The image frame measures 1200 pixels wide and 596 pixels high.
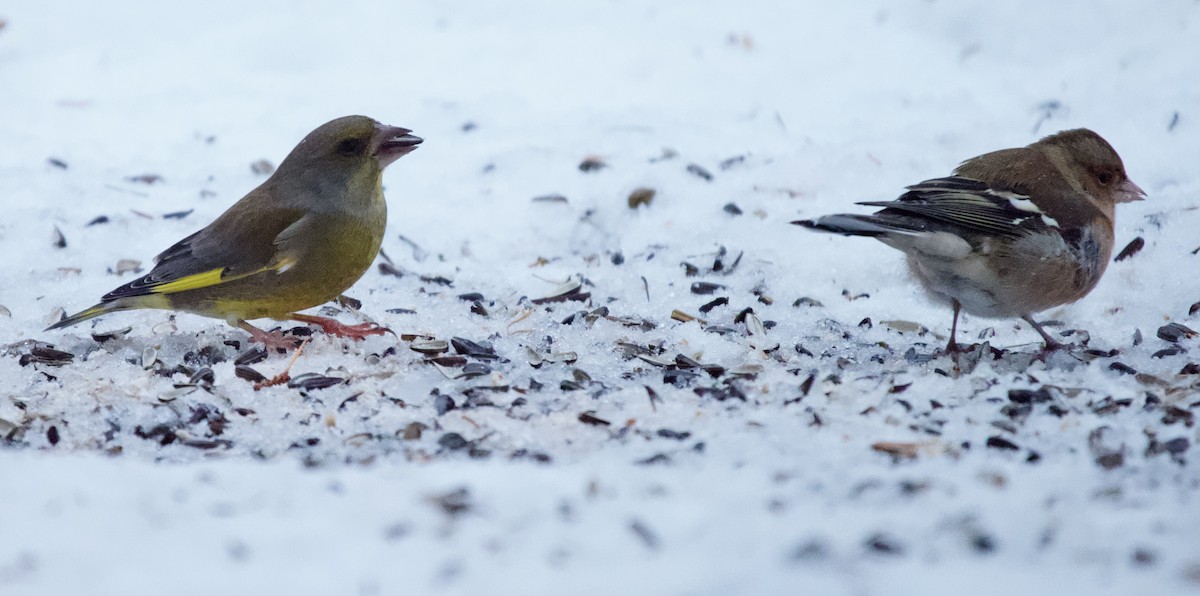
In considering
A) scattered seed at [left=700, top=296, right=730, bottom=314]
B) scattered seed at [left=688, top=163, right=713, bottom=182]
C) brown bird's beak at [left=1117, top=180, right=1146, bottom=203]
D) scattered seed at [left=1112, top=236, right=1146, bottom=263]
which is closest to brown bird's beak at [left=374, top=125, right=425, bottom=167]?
scattered seed at [left=700, top=296, right=730, bottom=314]

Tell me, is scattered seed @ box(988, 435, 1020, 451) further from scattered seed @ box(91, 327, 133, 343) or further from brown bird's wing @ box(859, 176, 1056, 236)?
scattered seed @ box(91, 327, 133, 343)

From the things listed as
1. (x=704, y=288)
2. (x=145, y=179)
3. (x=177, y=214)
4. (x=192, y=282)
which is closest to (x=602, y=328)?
(x=704, y=288)

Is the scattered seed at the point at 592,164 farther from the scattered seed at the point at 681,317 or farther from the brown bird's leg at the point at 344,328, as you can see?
the brown bird's leg at the point at 344,328

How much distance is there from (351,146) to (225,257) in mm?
685

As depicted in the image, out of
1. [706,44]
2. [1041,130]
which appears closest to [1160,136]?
[1041,130]

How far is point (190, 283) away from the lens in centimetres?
473

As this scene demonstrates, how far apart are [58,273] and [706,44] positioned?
4975 mm

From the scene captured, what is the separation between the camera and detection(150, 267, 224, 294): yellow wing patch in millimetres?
4719

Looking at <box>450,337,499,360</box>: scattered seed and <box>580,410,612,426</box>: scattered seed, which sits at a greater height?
<box>580,410,612,426</box>: scattered seed

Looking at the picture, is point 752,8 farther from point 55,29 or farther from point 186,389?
point 186,389

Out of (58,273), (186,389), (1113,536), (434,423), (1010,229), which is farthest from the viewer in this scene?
(58,273)

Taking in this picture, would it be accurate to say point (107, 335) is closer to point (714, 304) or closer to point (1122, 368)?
point (714, 304)

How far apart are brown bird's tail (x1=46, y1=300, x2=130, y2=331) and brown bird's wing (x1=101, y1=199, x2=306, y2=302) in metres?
0.03

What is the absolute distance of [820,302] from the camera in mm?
5363
